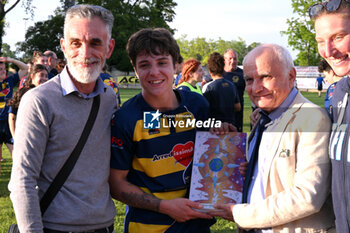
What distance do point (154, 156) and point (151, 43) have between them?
0.76 m

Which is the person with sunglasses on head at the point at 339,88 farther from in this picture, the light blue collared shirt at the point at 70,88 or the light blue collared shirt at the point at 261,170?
the light blue collared shirt at the point at 70,88

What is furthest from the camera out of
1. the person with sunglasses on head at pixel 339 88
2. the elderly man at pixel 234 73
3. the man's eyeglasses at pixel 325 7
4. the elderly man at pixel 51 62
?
the elderly man at pixel 234 73

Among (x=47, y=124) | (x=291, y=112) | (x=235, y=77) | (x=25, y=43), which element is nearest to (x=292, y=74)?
(x=291, y=112)

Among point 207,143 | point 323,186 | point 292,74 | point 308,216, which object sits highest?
point 292,74

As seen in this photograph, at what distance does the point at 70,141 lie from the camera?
2.40 meters

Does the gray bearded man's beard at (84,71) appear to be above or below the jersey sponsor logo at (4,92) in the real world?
below

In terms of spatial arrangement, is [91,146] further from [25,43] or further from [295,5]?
[25,43]

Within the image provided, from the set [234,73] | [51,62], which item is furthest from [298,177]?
[51,62]

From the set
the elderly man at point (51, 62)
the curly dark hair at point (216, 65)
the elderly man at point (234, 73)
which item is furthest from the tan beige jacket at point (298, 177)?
the elderly man at point (51, 62)

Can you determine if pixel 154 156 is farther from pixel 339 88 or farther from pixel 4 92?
pixel 4 92

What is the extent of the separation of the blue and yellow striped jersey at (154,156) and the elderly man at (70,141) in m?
0.13

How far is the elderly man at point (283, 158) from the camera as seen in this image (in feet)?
6.69

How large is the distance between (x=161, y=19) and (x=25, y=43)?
21358 mm

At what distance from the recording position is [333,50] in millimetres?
2148
